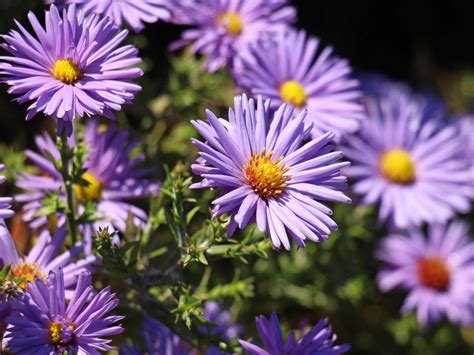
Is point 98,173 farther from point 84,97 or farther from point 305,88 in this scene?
point 305,88

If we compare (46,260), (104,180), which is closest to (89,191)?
(104,180)

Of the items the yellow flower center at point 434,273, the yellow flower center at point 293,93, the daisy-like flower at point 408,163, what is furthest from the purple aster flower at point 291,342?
the yellow flower center at point 434,273

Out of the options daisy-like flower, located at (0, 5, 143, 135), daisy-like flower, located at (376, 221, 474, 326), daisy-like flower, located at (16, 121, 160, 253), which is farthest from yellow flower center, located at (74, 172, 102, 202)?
daisy-like flower, located at (376, 221, 474, 326)

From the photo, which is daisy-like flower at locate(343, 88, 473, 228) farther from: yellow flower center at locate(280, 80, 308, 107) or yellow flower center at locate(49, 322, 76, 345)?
yellow flower center at locate(49, 322, 76, 345)

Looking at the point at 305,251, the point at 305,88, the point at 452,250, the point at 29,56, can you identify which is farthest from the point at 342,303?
the point at 29,56

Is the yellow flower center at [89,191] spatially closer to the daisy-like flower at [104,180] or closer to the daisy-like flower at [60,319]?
the daisy-like flower at [104,180]
